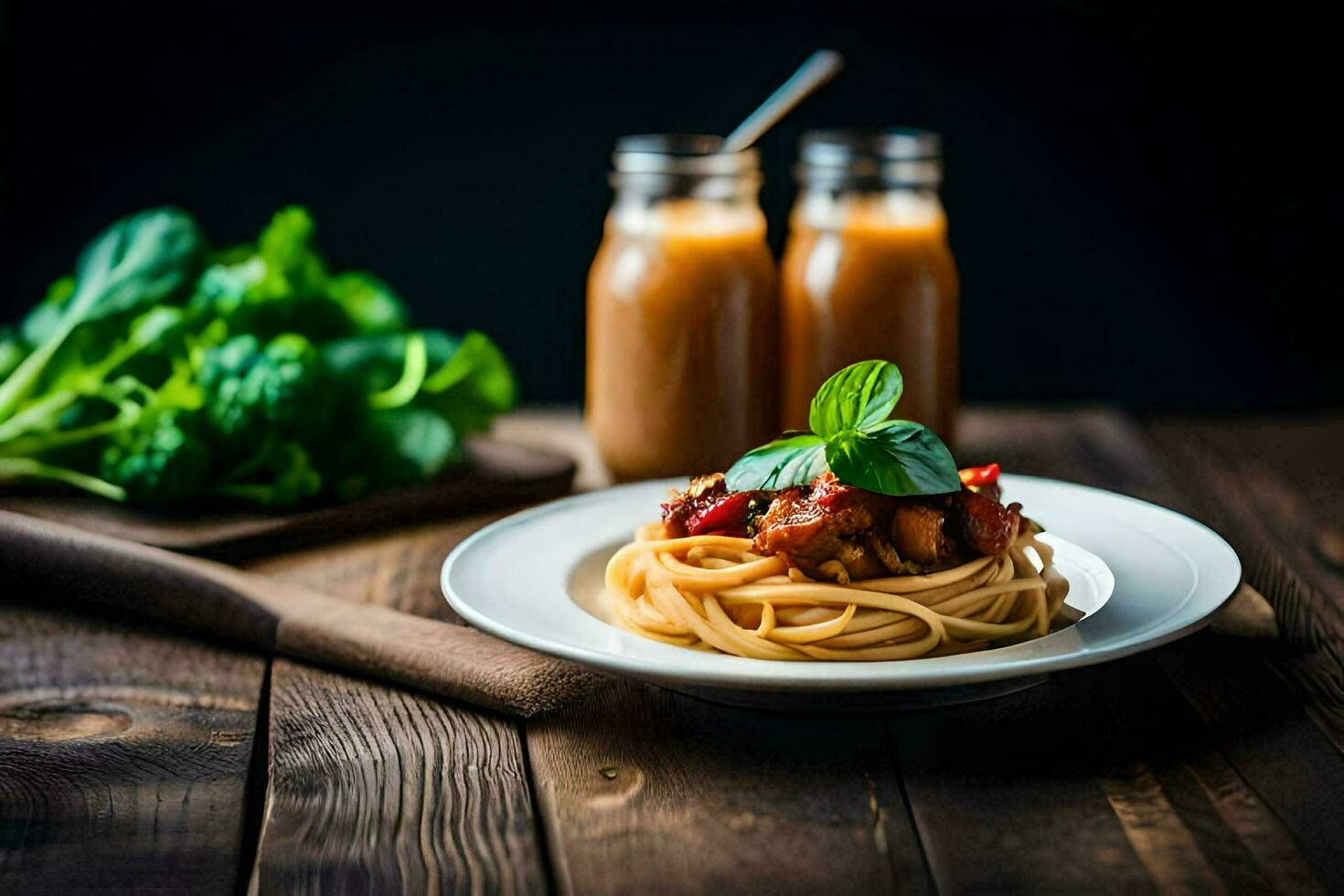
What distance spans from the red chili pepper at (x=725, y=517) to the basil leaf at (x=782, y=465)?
5.5 inches

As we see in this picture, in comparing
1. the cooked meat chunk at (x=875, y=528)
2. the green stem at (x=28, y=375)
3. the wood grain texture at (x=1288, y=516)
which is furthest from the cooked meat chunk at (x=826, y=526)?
the green stem at (x=28, y=375)

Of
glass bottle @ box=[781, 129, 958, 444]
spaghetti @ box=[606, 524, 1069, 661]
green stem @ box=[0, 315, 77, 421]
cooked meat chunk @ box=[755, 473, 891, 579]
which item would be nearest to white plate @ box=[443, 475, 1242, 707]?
spaghetti @ box=[606, 524, 1069, 661]

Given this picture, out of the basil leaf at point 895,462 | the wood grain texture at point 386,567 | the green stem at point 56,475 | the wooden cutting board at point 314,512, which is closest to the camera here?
the basil leaf at point 895,462

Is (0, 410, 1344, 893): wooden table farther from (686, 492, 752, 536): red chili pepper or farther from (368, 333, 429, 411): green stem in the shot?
(368, 333, 429, 411): green stem

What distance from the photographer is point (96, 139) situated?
4.22 metres

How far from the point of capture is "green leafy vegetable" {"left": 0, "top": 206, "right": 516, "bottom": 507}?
9.05 ft

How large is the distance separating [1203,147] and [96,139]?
3160 millimetres

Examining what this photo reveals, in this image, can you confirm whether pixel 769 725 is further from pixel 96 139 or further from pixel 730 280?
pixel 96 139

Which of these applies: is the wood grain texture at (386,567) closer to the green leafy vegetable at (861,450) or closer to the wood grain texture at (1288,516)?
the green leafy vegetable at (861,450)

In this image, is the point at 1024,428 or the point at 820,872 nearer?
the point at 820,872

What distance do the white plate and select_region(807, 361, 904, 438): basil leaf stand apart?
12.3 inches

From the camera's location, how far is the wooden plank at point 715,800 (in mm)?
1470

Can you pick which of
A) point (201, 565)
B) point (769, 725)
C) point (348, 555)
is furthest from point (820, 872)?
point (348, 555)

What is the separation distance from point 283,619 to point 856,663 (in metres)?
0.88
